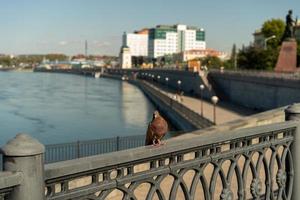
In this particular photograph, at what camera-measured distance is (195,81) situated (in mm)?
82500

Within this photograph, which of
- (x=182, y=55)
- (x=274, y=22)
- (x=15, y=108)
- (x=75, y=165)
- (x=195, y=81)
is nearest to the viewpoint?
(x=75, y=165)

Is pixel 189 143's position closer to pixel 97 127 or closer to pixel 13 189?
pixel 13 189

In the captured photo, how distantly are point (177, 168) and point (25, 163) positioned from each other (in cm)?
123

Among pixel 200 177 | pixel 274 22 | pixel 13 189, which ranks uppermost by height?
pixel 274 22

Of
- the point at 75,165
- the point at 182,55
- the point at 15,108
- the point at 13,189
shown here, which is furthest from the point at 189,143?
the point at 182,55

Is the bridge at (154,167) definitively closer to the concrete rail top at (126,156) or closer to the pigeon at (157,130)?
the concrete rail top at (126,156)

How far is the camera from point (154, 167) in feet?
10.4

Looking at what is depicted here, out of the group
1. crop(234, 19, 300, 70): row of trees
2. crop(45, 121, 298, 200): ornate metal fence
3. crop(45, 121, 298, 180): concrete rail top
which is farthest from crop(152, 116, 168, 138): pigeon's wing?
crop(234, 19, 300, 70): row of trees

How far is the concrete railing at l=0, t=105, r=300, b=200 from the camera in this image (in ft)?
7.69

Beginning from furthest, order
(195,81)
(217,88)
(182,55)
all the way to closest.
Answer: (182,55)
(195,81)
(217,88)

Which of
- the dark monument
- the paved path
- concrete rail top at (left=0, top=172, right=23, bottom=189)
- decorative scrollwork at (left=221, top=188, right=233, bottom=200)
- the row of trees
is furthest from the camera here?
the row of trees

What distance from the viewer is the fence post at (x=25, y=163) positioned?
2.32 m

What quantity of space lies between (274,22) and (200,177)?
92.0m

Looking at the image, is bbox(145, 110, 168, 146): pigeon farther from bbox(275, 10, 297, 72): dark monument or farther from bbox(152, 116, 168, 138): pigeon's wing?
bbox(275, 10, 297, 72): dark monument
